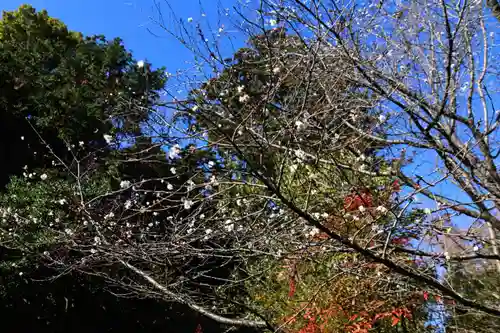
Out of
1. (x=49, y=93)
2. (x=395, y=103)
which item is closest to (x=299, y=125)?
(x=395, y=103)

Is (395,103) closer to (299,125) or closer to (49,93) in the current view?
(299,125)

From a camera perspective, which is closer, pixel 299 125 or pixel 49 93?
pixel 299 125

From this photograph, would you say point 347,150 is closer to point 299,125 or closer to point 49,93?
point 299,125

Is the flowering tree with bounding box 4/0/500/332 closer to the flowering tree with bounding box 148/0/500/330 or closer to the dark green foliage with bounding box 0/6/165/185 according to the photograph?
the flowering tree with bounding box 148/0/500/330

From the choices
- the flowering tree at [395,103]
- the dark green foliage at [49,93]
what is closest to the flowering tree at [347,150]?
the flowering tree at [395,103]

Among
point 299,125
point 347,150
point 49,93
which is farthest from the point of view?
point 49,93

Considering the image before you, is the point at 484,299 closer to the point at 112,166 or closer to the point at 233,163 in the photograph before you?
the point at 233,163

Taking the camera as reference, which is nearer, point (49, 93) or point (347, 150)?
point (347, 150)

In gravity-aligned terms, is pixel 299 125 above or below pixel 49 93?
below

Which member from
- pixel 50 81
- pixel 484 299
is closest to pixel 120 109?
pixel 484 299

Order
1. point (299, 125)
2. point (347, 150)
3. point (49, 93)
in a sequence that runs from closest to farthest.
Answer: point (299, 125) < point (347, 150) < point (49, 93)

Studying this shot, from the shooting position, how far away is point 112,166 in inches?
319

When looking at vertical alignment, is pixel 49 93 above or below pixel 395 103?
above

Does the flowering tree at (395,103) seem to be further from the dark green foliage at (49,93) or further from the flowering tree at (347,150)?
the dark green foliage at (49,93)
